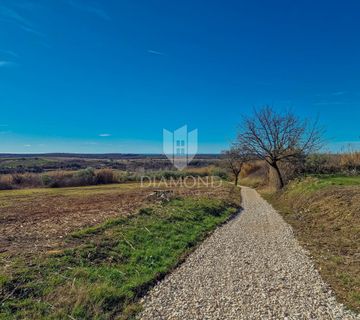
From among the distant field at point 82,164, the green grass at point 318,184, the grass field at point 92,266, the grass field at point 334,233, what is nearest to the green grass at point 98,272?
the grass field at point 92,266

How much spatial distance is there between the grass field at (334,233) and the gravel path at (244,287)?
35cm

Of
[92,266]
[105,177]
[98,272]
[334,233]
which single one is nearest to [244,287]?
[98,272]

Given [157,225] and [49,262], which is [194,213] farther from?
[49,262]

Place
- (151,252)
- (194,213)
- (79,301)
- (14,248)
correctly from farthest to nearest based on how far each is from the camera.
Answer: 1. (194,213)
2. (151,252)
3. (14,248)
4. (79,301)

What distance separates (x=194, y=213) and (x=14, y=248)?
7945mm

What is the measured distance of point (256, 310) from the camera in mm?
5098

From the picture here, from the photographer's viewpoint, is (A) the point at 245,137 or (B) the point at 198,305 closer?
(B) the point at 198,305

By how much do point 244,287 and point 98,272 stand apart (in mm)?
3146

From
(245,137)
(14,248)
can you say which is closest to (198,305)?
(14,248)

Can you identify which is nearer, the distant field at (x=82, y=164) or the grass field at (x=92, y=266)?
the grass field at (x=92, y=266)

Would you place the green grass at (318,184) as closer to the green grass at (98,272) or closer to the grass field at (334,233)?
the grass field at (334,233)

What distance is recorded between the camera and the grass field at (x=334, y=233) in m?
6.23

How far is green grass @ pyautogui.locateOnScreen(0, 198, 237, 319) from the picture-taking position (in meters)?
4.94

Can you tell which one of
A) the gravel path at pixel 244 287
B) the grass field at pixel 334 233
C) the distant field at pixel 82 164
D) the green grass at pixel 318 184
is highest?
the distant field at pixel 82 164
